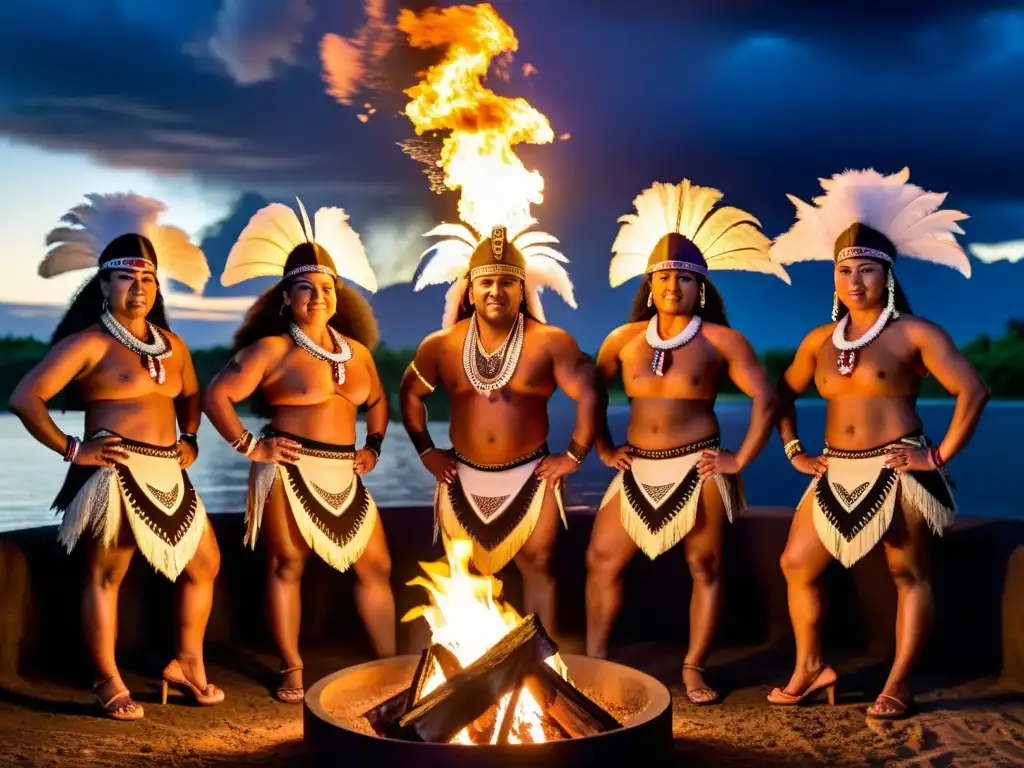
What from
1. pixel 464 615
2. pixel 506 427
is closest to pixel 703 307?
pixel 506 427

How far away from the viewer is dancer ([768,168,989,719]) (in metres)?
3.47

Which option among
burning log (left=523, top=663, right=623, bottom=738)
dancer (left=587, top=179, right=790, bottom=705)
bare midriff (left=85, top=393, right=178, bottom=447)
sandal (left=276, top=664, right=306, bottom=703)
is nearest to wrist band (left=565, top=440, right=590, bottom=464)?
dancer (left=587, top=179, right=790, bottom=705)

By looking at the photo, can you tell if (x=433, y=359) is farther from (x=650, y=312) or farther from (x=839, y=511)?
(x=839, y=511)

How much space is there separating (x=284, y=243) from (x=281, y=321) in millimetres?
293

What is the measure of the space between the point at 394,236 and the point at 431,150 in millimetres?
3807

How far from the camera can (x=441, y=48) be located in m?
4.24

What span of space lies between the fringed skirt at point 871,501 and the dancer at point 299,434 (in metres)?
1.57

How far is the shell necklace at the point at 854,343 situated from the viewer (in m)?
3.52

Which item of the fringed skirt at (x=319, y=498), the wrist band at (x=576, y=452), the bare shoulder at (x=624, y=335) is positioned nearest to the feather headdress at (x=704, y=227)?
the bare shoulder at (x=624, y=335)

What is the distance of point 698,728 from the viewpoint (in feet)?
11.1

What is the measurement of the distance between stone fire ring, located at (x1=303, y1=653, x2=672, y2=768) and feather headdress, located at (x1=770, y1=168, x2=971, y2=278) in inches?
65.6

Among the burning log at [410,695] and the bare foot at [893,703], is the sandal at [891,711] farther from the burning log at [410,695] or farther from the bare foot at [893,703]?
the burning log at [410,695]

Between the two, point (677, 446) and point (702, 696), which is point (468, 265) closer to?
point (677, 446)

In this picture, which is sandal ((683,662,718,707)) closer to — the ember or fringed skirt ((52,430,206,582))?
the ember
